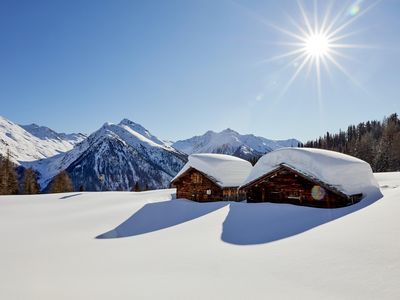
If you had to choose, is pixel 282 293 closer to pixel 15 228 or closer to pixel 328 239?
pixel 328 239

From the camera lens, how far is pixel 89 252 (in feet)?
33.2

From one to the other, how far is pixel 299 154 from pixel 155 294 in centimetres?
1574

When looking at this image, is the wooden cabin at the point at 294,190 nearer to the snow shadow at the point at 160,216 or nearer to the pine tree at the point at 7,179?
the snow shadow at the point at 160,216

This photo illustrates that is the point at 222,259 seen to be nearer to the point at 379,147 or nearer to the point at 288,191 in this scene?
the point at 288,191

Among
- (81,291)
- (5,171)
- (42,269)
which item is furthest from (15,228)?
(5,171)

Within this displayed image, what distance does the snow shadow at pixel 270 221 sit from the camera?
37.8ft

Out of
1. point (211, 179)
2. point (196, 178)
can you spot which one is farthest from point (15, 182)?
point (211, 179)

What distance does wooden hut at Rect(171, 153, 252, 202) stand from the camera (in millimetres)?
25766

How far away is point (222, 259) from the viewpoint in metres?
8.38

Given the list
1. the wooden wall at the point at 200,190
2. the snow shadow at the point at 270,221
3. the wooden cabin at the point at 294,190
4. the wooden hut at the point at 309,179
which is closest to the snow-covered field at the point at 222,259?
the snow shadow at the point at 270,221

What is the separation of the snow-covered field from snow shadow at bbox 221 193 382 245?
0.05 metres

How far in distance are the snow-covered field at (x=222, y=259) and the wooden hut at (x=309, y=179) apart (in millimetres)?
2225

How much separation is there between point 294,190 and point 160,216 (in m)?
9.42

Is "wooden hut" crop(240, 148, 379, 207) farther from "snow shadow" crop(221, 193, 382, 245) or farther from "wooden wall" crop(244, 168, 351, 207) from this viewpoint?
"snow shadow" crop(221, 193, 382, 245)
